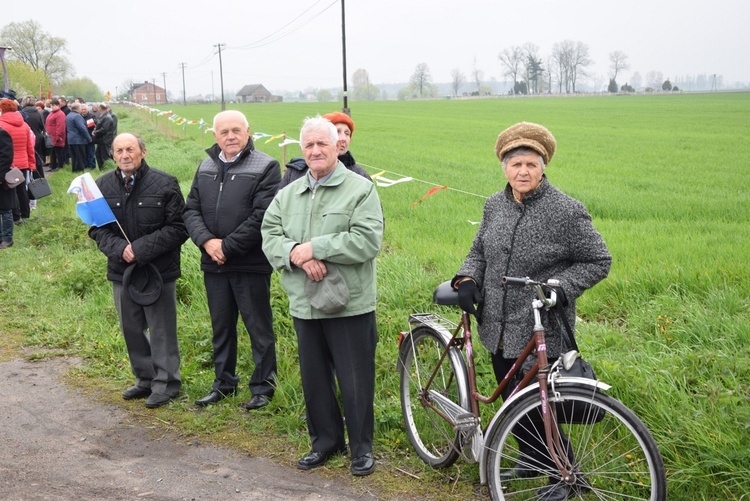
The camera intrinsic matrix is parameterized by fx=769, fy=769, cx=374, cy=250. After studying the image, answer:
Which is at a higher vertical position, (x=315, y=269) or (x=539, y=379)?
(x=315, y=269)

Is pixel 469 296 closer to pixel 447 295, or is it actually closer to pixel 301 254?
pixel 447 295

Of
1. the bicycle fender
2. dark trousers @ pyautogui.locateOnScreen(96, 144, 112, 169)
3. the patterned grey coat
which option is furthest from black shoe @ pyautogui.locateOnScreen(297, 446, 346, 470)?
dark trousers @ pyautogui.locateOnScreen(96, 144, 112, 169)

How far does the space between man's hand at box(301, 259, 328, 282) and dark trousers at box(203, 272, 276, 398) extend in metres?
1.26

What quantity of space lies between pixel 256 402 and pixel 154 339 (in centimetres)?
99

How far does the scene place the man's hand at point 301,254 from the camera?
13.9 ft

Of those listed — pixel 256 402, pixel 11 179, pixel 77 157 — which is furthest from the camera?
pixel 77 157

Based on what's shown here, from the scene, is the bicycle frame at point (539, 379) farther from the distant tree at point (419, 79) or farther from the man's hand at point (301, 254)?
the distant tree at point (419, 79)

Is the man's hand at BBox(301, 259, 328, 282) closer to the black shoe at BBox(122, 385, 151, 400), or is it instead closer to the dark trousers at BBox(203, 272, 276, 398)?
the dark trousers at BBox(203, 272, 276, 398)

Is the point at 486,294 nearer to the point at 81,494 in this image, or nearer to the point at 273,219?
the point at 273,219

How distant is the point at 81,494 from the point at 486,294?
2.43m

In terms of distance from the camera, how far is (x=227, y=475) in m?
4.42

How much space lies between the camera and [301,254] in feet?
13.9

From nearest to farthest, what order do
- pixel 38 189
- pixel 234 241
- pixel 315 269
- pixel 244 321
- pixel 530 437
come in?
1. pixel 530 437
2. pixel 315 269
3. pixel 234 241
4. pixel 244 321
5. pixel 38 189

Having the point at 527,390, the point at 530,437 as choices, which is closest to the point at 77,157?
the point at 530,437
